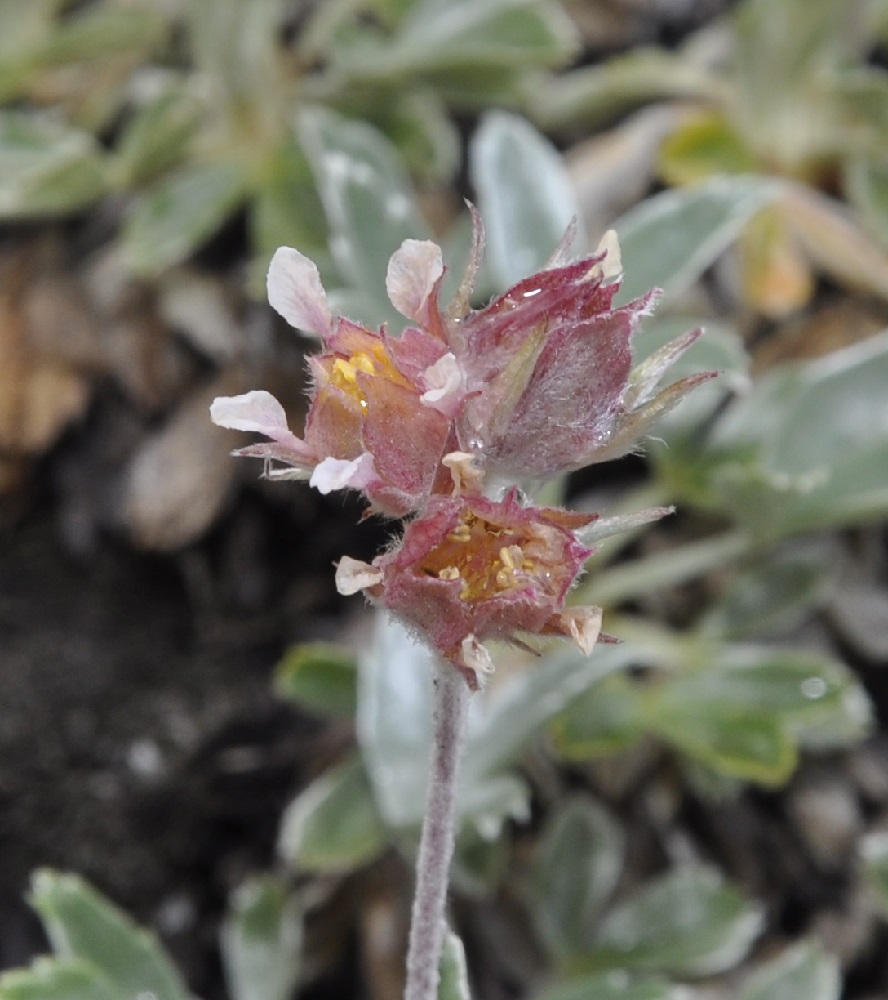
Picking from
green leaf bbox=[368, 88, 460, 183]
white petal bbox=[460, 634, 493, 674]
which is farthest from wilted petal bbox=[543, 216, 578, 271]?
green leaf bbox=[368, 88, 460, 183]

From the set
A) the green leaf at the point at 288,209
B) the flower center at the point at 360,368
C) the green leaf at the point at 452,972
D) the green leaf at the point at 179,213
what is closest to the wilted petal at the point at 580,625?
the flower center at the point at 360,368

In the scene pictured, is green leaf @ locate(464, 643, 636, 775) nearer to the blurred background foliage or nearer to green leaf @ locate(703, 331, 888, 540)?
the blurred background foliage

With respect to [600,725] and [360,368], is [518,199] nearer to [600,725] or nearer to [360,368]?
[600,725]

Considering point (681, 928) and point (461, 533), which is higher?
point (461, 533)

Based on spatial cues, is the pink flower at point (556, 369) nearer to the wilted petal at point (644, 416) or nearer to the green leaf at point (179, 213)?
the wilted petal at point (644, 416)

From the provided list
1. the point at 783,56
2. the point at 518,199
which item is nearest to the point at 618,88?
the point at 783,56
